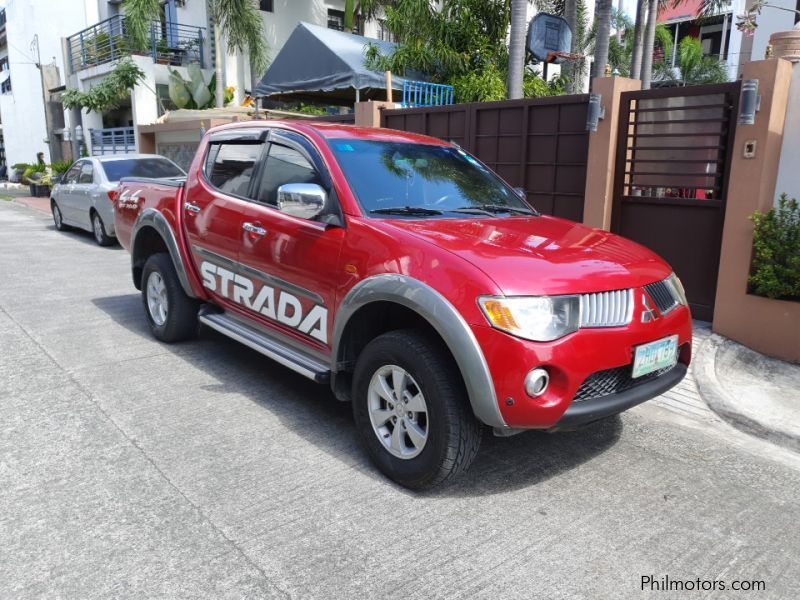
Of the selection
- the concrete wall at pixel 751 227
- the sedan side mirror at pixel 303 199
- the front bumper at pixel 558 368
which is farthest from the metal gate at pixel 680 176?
the sedan side mirror at pixel 303 199

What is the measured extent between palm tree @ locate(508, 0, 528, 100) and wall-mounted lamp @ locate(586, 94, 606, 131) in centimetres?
286

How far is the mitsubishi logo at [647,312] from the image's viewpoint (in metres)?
3.36

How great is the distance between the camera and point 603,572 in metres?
2.80

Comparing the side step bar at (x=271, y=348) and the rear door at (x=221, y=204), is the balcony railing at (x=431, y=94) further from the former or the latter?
the side step bar at (x=271, y=348)

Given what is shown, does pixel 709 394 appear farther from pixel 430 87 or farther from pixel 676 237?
pixel 430 87

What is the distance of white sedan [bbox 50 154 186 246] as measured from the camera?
11.5m

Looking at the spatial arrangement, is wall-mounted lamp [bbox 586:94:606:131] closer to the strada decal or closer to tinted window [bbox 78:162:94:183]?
the strada decal

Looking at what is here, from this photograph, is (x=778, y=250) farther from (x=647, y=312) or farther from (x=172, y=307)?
(x=172, y=307)

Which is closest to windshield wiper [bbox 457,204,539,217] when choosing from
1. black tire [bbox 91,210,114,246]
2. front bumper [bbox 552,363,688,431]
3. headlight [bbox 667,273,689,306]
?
headlight [bbox 667,273,689,306]

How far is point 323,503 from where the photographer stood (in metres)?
3.28

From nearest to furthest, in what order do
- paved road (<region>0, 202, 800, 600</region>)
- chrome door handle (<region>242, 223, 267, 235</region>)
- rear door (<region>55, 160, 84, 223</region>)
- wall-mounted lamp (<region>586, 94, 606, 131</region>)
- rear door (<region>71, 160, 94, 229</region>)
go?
paved road (<region>0, 202, 800, 600</region>) < chrome door handle (<region>242, 223, 267, 235</region>) < wall-mounted lamp (<region>586, 94, 606, 131</region>) < rear door (<region>71, 160, 94, 229</region>) < rear door (<region>55, 160, 84, 223</region>)

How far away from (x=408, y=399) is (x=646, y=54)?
66.8ft

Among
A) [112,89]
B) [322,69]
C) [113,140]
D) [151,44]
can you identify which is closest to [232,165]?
[322,69]

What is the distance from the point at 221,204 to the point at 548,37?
306 inches
